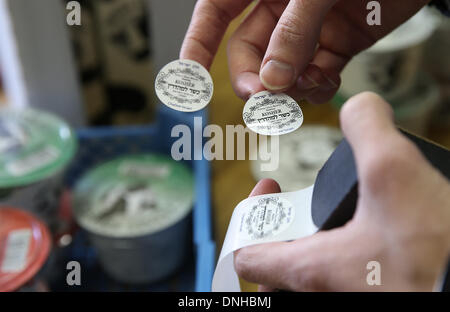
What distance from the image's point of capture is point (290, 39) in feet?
1.44

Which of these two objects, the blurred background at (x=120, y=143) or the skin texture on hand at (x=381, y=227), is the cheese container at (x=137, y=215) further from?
the skin texture on hand at (x=381, y=227)

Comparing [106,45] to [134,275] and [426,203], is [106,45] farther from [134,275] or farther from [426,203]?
[426,203]

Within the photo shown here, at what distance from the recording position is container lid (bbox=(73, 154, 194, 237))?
2.72ft

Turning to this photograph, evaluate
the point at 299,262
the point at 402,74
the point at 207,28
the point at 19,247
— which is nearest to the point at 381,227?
the point at 299,262

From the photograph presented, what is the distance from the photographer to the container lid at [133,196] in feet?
2.72

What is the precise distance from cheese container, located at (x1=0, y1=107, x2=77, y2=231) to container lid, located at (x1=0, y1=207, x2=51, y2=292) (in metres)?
0.06

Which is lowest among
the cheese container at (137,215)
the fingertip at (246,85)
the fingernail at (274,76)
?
the cheese container at (137,215)

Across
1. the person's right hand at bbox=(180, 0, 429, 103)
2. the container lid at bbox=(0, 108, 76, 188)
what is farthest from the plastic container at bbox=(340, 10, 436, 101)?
the container lid at bbox=(0, 108, 76, 188)

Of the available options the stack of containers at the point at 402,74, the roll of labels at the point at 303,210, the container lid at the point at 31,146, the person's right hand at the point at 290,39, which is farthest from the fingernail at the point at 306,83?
the container lid at the point at 31,146

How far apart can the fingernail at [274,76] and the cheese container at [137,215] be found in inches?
17.4

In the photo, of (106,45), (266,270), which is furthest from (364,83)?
(266,270)

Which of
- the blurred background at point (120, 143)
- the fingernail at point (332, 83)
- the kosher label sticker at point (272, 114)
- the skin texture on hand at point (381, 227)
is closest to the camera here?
the skin texture on hand at point (381, 227)

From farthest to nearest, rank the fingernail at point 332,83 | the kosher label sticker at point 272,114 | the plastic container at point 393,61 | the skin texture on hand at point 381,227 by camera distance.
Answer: the plastic container at point 393,61 → the fingernail at point 332,83 → the kosher label sticker at point 272,114 → the skin texture on hand at point 381,227

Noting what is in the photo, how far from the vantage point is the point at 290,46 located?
44 centimetres
